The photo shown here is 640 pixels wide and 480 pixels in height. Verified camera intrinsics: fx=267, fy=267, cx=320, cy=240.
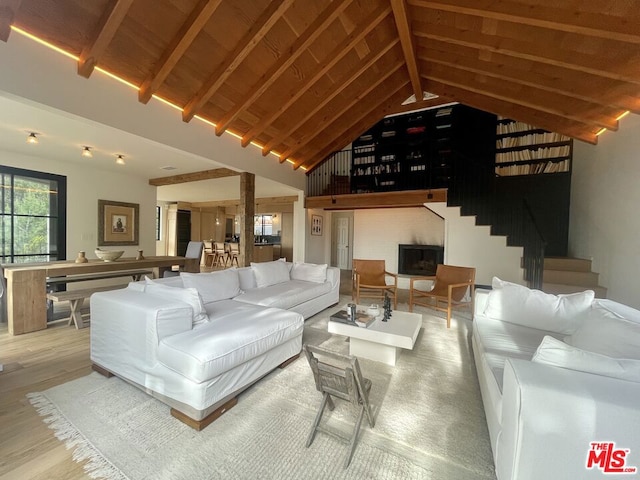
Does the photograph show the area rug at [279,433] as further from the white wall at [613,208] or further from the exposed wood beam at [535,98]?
the exposed wood beam at [535,98]

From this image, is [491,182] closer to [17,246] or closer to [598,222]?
[598,222]

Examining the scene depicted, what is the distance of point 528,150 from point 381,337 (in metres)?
5.42

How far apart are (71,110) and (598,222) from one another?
6787 mm

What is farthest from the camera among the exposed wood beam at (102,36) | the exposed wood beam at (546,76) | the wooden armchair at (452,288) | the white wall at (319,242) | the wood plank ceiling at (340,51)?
the white wall at (319,242)

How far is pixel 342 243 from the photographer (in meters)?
8.96

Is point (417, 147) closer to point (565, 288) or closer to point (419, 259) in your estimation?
point (419, 259)

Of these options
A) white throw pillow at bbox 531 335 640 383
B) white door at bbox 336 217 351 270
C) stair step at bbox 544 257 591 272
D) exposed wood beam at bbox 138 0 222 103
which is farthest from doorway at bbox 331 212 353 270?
white throw pillow at bbox 531 335 640 383

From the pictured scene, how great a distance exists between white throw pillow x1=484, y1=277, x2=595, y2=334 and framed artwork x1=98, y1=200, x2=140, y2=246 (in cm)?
690

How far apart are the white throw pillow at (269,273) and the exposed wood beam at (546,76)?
3.99m

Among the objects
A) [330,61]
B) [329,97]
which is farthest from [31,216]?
[330,61]

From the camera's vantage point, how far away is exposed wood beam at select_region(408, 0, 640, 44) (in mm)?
2223

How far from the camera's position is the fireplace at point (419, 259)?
6715 millimetres

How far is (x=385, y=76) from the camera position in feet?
15.7

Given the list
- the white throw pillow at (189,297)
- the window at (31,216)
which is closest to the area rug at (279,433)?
the white throw pillow at (189,297)
